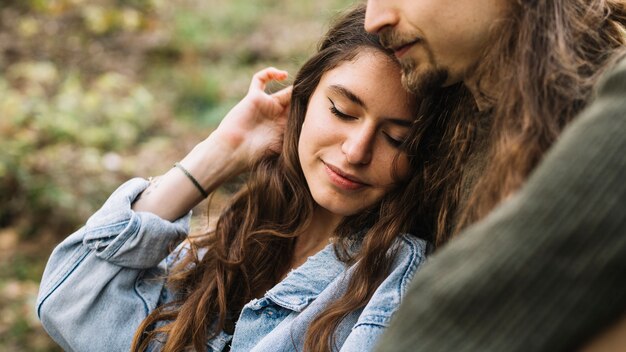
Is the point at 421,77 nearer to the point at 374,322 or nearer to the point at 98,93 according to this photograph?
the point at 374,322

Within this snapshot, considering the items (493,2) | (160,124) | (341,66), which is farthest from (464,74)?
(160,124)

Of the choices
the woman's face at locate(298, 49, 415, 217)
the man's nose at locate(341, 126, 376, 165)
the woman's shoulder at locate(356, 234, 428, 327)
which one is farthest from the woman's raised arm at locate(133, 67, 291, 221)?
the woman's shoulder at locate(356, 234, 428, 327)

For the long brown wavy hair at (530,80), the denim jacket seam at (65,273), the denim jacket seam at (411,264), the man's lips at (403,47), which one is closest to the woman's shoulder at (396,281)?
the denim jacket seam at (411,264)

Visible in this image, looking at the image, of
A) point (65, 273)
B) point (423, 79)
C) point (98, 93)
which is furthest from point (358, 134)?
point (98, 93)

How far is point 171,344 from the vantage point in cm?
220

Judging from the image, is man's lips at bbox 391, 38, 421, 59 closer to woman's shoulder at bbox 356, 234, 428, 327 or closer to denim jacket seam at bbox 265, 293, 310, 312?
woman's shoulder at bbox 356, 234, 428, 327

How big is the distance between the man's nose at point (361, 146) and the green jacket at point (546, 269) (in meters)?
0.93

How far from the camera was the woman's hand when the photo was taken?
8.41 feet

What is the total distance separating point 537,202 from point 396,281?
0.89m

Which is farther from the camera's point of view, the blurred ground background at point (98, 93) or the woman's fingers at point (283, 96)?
the blurred ground background at point (98, 93)

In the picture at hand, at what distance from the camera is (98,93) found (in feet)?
20.9

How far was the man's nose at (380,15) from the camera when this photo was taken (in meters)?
1.71

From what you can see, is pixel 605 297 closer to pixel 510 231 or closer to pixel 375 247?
pixel 510 231

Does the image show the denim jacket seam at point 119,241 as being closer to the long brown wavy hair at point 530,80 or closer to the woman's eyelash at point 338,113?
the woman's eyelash at point 338,113
